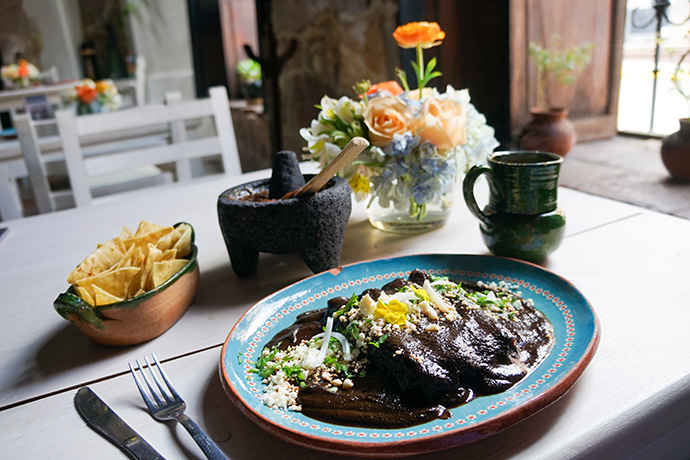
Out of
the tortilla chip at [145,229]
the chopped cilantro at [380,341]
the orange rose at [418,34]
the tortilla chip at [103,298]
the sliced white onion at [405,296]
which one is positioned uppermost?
the orange rose at [418,34]

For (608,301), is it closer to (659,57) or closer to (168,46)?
(659,57)

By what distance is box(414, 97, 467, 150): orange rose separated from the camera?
865mm

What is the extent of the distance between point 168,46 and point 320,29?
3.54 meters

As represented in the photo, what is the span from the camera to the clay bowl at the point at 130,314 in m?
Result: 0.64

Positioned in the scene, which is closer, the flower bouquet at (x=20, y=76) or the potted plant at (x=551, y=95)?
the potted plant at (x=551, y=95)

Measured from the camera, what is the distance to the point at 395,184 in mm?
899

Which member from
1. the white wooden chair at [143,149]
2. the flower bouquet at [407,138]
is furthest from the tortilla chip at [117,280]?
the white wooden chair at [143,149]

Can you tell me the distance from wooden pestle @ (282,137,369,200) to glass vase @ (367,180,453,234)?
20 centimetres

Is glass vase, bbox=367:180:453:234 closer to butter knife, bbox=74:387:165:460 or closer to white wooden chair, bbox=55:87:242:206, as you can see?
butter knife, bbox=74:387:165:460

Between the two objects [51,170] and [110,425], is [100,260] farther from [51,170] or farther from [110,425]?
[51,170]

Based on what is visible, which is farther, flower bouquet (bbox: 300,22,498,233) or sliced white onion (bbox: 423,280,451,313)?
flower bouquet (bbox: 300,22,498,233)

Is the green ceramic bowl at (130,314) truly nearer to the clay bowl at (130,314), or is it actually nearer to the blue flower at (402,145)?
the clay bowl at (130,314)

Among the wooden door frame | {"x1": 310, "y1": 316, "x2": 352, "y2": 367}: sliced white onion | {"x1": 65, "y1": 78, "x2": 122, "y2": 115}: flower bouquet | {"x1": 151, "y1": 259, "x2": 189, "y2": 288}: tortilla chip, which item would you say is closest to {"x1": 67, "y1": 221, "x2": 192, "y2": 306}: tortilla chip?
{"x1": 151, "y1": 259, "x2": 189, "y2": 288}: tortilla chip

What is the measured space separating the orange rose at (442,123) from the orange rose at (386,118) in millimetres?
28
